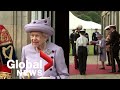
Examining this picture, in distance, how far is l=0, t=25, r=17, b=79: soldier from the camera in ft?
11.6

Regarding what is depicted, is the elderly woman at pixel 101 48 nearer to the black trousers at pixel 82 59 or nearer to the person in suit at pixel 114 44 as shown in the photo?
the person in suit at pixel 114 44

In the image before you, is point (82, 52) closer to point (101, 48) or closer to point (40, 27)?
point (101, 48)

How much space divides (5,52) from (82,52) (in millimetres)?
1188

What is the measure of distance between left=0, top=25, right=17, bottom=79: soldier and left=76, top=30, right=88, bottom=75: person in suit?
0.90 metres

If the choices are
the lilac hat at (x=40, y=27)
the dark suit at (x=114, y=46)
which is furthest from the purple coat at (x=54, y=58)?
the dark suit at (x=114, y=46)

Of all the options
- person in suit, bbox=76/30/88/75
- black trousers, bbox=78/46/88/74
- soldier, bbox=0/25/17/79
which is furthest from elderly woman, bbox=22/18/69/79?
black trousers, bbox=78/46/88/74

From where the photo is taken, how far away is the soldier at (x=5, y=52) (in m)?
3.53

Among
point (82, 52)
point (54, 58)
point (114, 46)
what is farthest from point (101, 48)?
point (54, 58)

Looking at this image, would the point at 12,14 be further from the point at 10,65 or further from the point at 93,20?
the point at 93,20

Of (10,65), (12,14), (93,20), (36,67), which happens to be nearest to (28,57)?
(36,67)

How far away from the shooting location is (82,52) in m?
4.38
